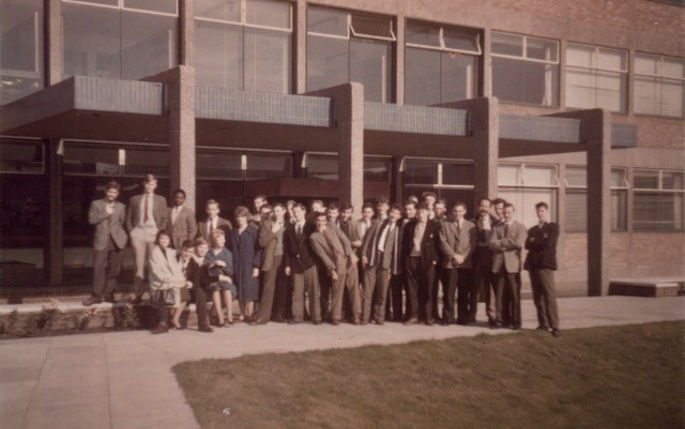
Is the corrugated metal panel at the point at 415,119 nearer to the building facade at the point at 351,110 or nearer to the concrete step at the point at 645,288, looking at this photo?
the building facade at the point at 351,110

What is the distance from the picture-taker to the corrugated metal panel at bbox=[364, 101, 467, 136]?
1547 cm

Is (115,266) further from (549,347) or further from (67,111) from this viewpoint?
(549,347)

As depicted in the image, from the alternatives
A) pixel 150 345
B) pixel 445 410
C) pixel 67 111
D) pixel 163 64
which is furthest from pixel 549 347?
pixel 163 64

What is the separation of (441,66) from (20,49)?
37.4 ft

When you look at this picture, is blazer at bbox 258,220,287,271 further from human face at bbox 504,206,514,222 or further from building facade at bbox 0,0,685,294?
human face at bbox 504,206,514,222

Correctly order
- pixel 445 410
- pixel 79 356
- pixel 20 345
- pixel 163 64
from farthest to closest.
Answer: pixel 163 64 < pixel 20 345 < pixel 79 356 < pixel 445 410

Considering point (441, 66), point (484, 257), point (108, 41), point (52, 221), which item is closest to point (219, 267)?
point (484, 257)

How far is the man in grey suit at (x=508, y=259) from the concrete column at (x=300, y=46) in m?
8.72

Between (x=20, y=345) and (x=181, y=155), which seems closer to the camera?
(x=20, y=345)

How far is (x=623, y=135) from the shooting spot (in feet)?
63.0

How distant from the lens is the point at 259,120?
14.1 metres

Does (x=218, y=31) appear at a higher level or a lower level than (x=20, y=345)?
higher

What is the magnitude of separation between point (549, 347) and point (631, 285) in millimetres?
7650

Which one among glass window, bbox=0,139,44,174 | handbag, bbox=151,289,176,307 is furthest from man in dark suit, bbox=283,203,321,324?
glass window, bbox=0,139,44,174
